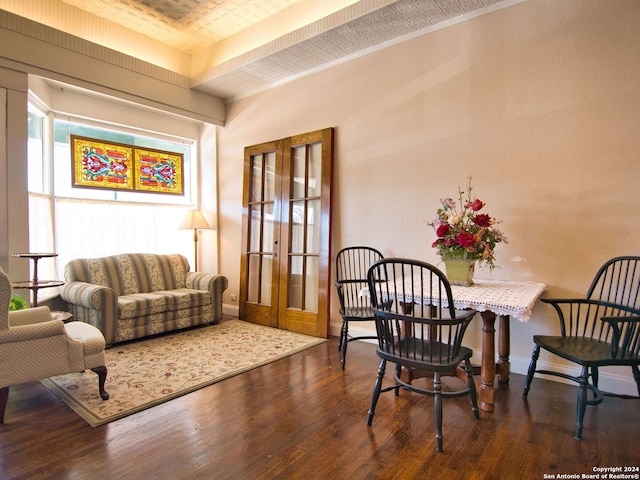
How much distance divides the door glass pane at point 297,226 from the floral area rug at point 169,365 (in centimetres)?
100

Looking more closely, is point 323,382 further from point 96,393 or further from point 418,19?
point 418,19

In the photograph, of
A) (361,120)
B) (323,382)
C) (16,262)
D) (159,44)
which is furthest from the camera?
(159,44)

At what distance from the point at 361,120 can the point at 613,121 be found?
2149 mm

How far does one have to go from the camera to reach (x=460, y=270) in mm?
2672

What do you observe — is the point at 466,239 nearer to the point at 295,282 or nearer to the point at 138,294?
the point at 295,282

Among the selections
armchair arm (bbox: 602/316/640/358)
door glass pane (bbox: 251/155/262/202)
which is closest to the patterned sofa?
door glass pane (bbox: 251/155/262/202)

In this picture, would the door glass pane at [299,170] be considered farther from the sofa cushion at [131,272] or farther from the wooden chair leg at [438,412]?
the wooden chair leg at [438,412]

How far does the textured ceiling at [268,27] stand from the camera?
10.7ft

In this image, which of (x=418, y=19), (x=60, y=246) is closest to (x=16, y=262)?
(x=60, y=246)

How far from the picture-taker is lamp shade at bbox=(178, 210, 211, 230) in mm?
5133

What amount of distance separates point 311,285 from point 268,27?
2.98m

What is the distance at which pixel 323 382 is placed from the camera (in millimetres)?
2812

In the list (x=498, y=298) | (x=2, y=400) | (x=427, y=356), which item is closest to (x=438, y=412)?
(x=427, y=356)

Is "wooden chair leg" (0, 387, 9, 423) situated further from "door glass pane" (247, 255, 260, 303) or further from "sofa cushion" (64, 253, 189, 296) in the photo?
"door glass pane" (247, 255, 260, 303)
